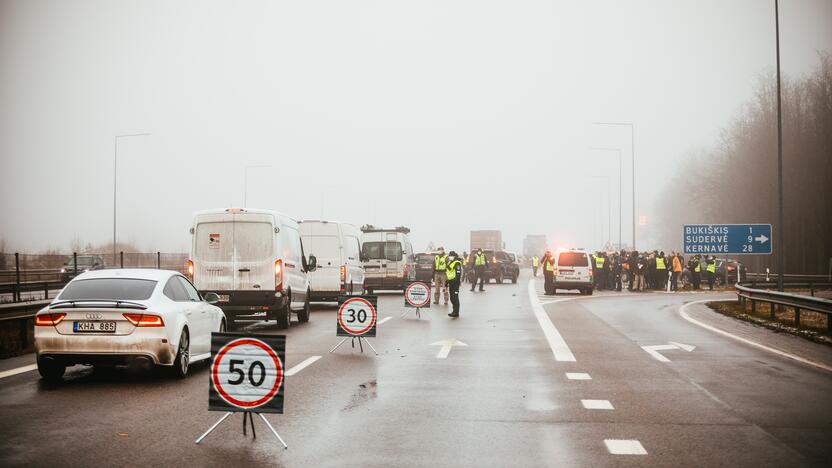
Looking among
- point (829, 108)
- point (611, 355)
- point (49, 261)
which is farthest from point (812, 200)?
point (611, 355)

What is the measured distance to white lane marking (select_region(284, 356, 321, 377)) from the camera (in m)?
12.4

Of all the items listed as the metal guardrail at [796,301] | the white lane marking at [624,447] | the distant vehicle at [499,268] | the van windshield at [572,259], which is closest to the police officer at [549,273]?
the van windshield at [572,259]

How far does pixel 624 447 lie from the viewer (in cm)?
749

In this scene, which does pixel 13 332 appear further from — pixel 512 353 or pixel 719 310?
pixel 719 310

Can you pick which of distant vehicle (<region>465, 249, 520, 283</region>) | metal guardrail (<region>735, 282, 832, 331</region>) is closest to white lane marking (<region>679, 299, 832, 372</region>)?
metal guardrail (<region>735, 282, 832, 331</region>)

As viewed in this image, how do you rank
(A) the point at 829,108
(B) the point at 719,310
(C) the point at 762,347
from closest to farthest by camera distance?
(C) the point at 762,347
(B) the point at 719,310
(A) the point at 829,108

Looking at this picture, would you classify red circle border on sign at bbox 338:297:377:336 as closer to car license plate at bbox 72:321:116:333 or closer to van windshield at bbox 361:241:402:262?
car license plate at bbox 72:321:116:333

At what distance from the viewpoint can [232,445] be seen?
24.9 feet

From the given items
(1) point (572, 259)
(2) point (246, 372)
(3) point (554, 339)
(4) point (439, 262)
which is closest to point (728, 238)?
(1) point (572, 259)

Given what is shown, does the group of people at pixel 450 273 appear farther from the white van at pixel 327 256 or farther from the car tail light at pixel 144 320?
the car tail light at pixel 144 320

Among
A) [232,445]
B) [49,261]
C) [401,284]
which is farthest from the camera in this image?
[49,261]

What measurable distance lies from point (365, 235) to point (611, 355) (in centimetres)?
2295

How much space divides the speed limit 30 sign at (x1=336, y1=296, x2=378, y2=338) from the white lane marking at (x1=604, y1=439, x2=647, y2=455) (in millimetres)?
7839

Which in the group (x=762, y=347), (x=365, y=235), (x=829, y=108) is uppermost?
(x=829, y=108)
